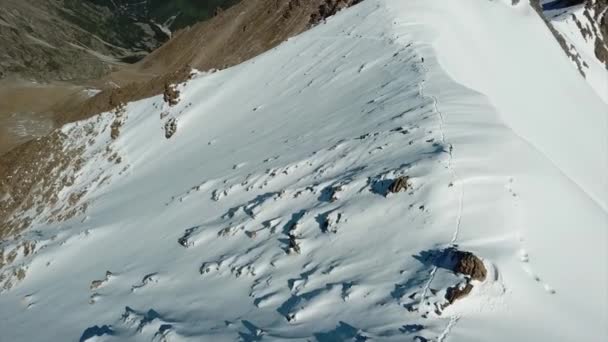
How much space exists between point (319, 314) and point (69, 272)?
11599 mm

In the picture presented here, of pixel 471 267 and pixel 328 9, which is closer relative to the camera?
pixel 471 267

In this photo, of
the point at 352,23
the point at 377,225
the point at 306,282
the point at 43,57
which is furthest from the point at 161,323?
the point at 43,57

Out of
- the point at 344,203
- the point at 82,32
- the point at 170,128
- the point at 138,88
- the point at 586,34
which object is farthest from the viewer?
the point at 82,32

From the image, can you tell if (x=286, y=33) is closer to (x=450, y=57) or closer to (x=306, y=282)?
(x=450, y=57)

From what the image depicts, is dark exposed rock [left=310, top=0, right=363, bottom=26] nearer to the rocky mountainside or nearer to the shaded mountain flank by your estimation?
the shaded mountain flank

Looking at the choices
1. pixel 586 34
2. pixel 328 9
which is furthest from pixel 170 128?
pixel 586 34

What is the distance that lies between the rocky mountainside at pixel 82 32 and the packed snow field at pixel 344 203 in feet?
130

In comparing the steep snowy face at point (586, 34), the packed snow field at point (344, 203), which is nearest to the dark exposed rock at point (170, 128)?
the packed snow field at point (344, 203)

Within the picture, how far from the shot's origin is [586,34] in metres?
49.4

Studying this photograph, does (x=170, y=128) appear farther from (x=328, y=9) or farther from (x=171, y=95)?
(x=328, y=9)

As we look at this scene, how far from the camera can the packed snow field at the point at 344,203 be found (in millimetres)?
10398

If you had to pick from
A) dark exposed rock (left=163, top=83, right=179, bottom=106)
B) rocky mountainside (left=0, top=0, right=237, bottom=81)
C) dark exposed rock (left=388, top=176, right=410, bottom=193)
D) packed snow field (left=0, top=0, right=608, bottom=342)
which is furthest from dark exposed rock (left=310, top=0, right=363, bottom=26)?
rocky mountainside (left=0, top=0, right=237, bottom=81)

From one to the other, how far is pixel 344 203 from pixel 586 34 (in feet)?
146

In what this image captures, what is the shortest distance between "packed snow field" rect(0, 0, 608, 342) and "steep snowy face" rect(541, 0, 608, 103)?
40.0 feet
